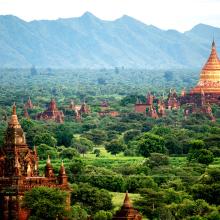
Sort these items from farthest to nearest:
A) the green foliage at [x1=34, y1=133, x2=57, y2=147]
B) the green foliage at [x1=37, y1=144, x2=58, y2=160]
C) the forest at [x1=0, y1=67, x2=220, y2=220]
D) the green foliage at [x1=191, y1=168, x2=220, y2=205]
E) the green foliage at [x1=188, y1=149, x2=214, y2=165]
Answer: the green foliage at [x1=34, y1=133, x2=57, y2=147] < the green foliage at [x1=37, y1=144, x2=58, y2=160] < the green foliage at [x1=188, y1=149, x2=214, y2=165] < the green foliage at [x1=191, y1=168, x2=220, y2=205] < the forest at [x1=0, y1=67, x2=220, y2=220]

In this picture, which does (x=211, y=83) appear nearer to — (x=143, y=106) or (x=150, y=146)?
(x=143, y=106)

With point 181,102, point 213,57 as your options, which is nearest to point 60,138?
point 181,102

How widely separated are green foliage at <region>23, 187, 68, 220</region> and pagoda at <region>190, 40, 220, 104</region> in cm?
6645

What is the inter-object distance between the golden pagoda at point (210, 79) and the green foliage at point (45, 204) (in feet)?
221

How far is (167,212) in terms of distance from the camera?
156ft

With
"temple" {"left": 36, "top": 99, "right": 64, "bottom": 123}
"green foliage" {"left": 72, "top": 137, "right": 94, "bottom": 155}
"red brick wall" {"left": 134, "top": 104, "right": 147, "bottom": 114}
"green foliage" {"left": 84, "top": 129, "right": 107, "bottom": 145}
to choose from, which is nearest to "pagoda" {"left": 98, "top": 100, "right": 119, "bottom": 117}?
"red brick wall" {"left": 134, "top": 104, "right": 147, "bottom": 114}

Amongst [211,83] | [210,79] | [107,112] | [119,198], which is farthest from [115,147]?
[210,79]

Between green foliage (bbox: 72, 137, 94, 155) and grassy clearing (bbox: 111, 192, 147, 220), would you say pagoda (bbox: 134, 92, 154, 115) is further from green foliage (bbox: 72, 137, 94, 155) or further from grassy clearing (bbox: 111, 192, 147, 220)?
grassy clearing (bbox: 111, 192, 147, 220)

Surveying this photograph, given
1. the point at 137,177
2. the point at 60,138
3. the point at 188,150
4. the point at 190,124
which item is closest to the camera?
the point at 137,177

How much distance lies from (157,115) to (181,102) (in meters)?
6.79

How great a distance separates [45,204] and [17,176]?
1.67 metres

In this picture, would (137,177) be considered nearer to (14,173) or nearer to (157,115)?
(14,173)

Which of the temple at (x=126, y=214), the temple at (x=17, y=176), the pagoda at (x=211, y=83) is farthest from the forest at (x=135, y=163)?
the pagoda at (x=211, y=83)

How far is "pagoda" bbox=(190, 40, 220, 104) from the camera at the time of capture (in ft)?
362
